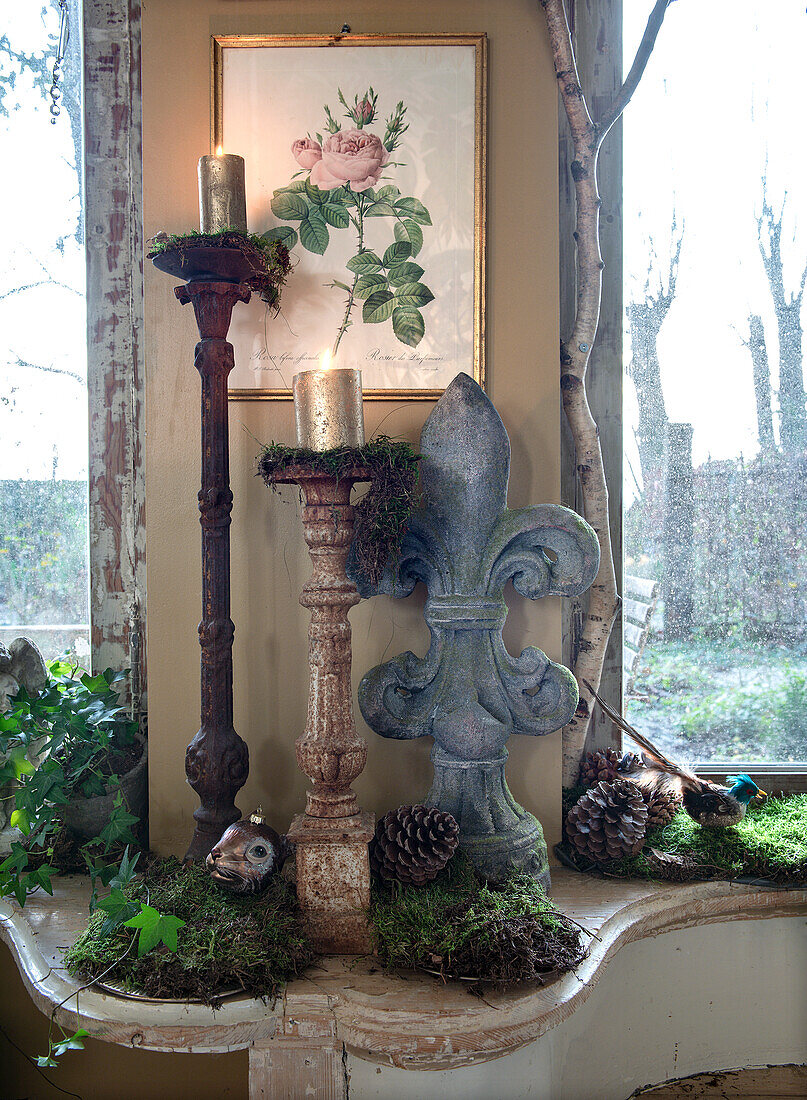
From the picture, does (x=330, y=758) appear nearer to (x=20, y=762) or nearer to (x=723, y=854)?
(x=20, y=762)

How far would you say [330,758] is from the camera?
1022 millimetres

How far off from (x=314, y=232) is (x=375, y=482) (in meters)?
0.52

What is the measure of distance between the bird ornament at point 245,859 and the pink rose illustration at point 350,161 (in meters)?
1.05

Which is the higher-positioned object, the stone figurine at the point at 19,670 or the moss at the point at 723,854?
the stone figurine at the point at 19,670

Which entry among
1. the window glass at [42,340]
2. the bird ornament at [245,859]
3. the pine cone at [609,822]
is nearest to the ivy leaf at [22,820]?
the bird ornament at [245,859]

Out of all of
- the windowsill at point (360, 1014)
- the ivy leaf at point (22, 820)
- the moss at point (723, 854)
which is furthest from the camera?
the moss at point (723, 854)

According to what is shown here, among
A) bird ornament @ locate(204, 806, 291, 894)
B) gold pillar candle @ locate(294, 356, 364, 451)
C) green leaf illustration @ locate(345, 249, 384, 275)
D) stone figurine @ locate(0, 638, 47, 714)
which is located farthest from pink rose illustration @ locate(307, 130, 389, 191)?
bird ornament @ locate(204, 806, 291, 894)

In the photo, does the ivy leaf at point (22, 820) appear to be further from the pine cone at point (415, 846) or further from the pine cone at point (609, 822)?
the pine cone at point (609, 822)

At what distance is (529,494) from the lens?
1313 millimetres

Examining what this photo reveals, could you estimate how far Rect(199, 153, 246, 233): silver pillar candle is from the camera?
3.72ft

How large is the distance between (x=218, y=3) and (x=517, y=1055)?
5.73 ft

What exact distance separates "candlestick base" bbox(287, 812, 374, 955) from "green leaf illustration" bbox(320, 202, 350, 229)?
0.97m

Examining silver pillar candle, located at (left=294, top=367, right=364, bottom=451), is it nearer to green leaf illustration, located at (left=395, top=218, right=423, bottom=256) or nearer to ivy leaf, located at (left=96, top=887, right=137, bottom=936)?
green leaf illustration, located at (left=395, top=218, right=423, bottom=256)

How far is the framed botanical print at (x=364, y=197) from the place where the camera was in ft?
4.15
